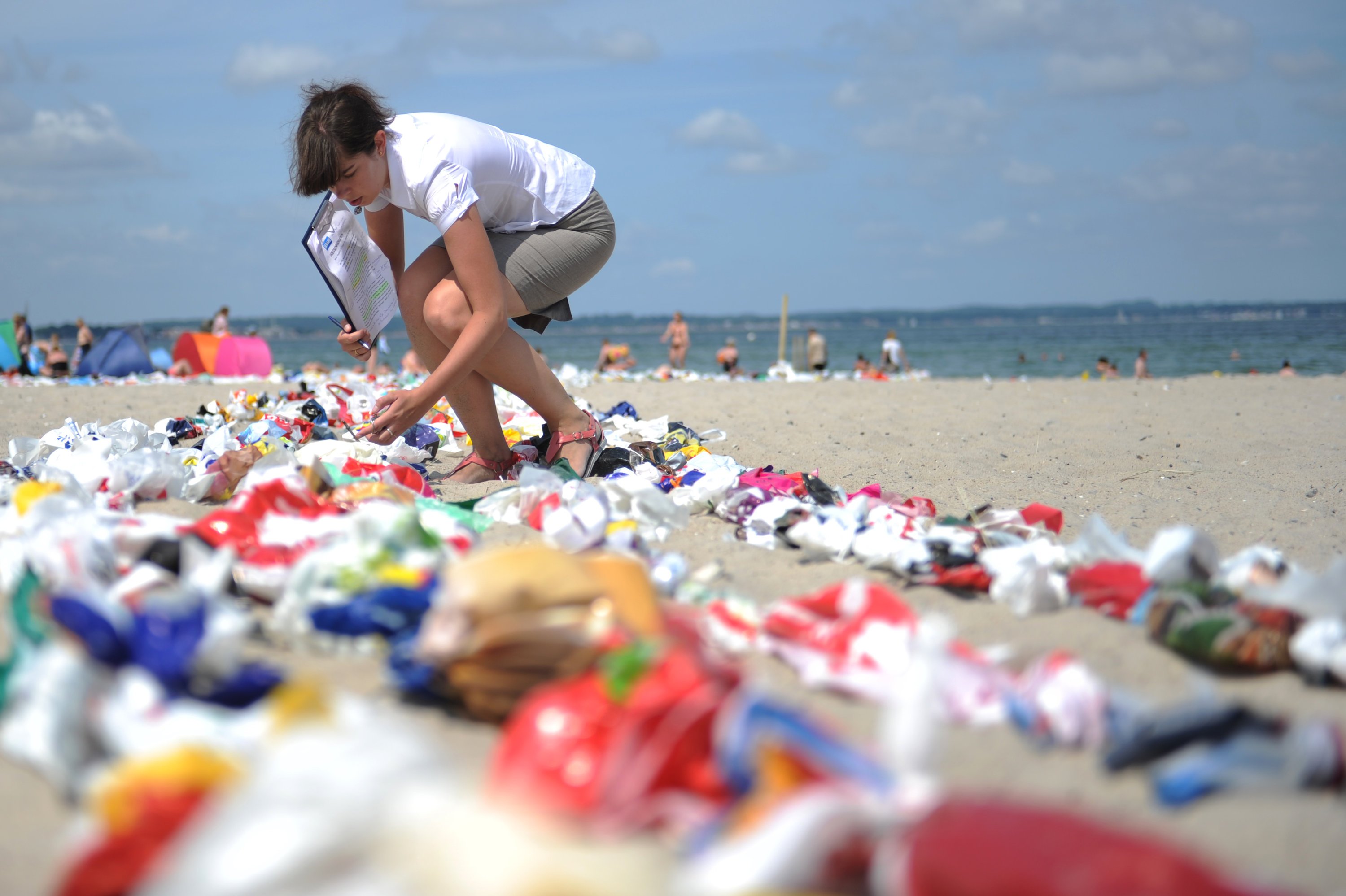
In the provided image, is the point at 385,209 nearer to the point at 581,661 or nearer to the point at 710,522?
the point at 710,522

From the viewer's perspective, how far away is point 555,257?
364 cm

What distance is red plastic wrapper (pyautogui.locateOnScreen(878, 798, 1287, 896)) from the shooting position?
37.8 inches

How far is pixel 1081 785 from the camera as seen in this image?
1359 millimetres

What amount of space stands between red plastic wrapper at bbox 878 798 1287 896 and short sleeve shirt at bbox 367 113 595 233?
264cm

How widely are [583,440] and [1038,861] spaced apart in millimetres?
2879

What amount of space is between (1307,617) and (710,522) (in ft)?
5.66

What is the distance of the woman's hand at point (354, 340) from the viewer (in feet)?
11.9

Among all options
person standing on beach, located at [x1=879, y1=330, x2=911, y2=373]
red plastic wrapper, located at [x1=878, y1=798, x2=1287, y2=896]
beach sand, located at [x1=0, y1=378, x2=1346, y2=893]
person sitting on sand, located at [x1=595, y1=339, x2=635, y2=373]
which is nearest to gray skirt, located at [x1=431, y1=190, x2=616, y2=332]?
beach sand, located at [x1=0, y1=378, x2=1346, y2=893]

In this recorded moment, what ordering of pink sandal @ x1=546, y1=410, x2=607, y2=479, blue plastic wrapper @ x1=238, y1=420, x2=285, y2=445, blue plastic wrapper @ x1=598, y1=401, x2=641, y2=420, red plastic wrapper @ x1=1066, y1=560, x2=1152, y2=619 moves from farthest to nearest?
blue plastic wrapper @ x1=598, y1=401, x2=641, y2=420 → blue plastic wrapper @ x1=238, y1=420, x2=285, y2=445 → pink sandal @ x1=546, y1=410, x2=607, y2=479 → red plastic wrapper @ x1=1066, y1=560, x2=1152, y2=619

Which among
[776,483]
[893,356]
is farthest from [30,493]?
[893,356]

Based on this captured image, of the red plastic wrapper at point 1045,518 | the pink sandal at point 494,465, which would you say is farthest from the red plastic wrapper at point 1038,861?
the pink sandal at point 494,465

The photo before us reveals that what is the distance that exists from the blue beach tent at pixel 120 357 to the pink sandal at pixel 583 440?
41.0ft

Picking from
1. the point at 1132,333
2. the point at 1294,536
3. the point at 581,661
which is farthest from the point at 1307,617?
the point at 1132,333

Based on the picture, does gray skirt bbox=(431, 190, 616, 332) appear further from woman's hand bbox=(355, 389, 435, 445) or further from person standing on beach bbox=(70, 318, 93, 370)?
person standing on beach bbox=(70, 318, 93, 370)
